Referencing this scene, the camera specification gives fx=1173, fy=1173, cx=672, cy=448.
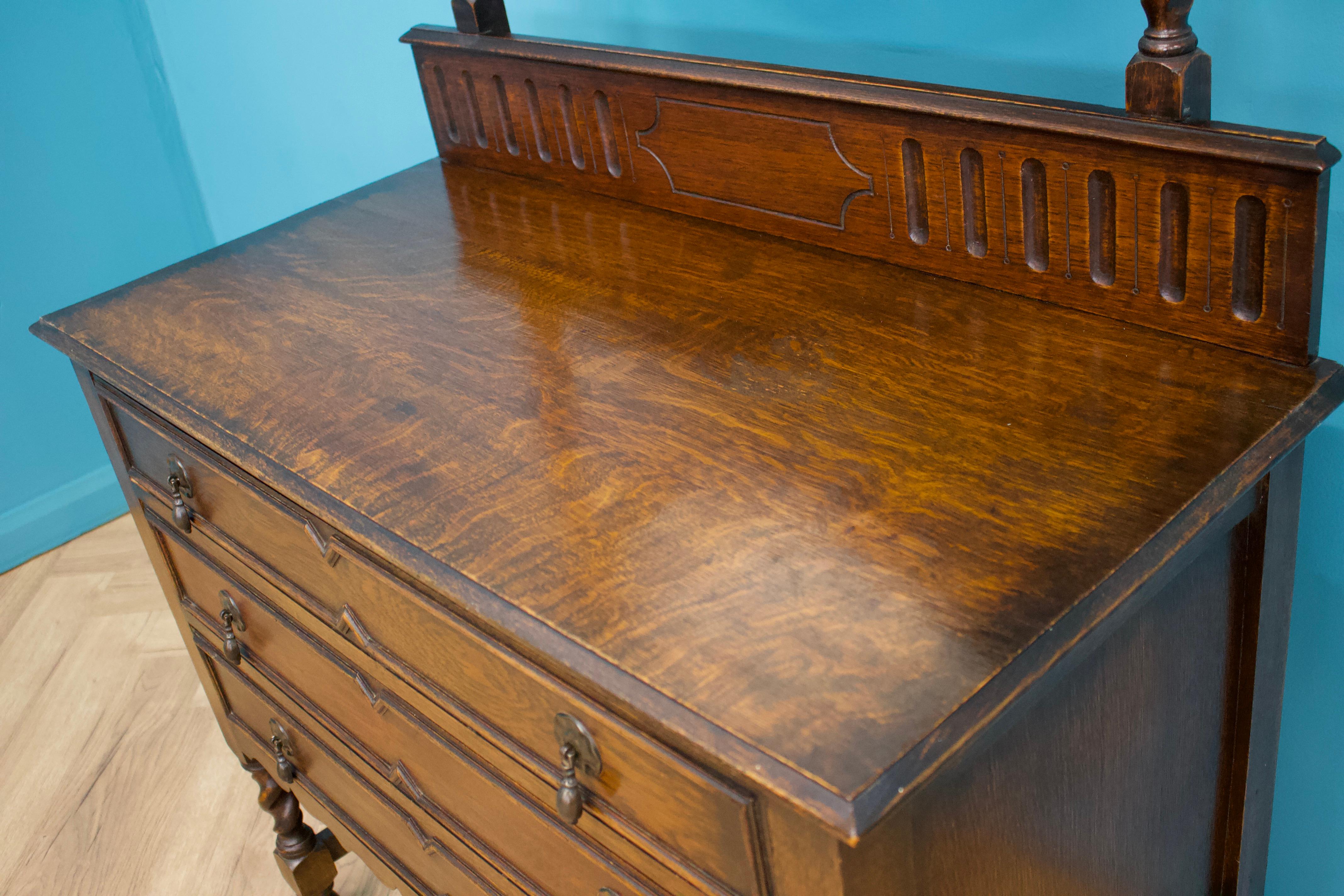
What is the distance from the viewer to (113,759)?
79.8 inches

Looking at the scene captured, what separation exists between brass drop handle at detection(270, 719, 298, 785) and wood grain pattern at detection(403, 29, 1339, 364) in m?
0.72

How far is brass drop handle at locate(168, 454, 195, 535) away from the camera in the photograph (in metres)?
1.20

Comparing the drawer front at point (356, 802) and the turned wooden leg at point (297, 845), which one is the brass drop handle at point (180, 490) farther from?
the turned wooden leg at point (297, 845)

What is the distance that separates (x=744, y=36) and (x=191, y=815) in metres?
1.48

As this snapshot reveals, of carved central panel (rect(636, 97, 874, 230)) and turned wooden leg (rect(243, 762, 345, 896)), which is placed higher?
carved central panel (rect(636, 97, 874, 230))

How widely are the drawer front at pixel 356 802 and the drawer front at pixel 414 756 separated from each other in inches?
1.6

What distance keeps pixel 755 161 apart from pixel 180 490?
2.23 feet

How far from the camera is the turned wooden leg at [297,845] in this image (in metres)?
1.57

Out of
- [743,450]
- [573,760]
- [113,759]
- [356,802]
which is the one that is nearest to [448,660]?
[573,760]

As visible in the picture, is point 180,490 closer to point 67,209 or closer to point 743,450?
point 743,450

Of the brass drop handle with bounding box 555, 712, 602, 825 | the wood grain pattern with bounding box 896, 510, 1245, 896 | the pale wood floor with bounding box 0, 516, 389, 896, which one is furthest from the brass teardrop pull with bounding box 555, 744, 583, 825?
the pale wood floor with bounding box 0, 516, 389, 896

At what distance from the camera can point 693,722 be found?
0.62 meters

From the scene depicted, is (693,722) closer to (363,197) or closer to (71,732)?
(363,197)

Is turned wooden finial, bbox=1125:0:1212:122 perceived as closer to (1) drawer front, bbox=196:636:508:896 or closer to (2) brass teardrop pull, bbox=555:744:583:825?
(2) brass teardrop pull, bbox=555:744:583:825
